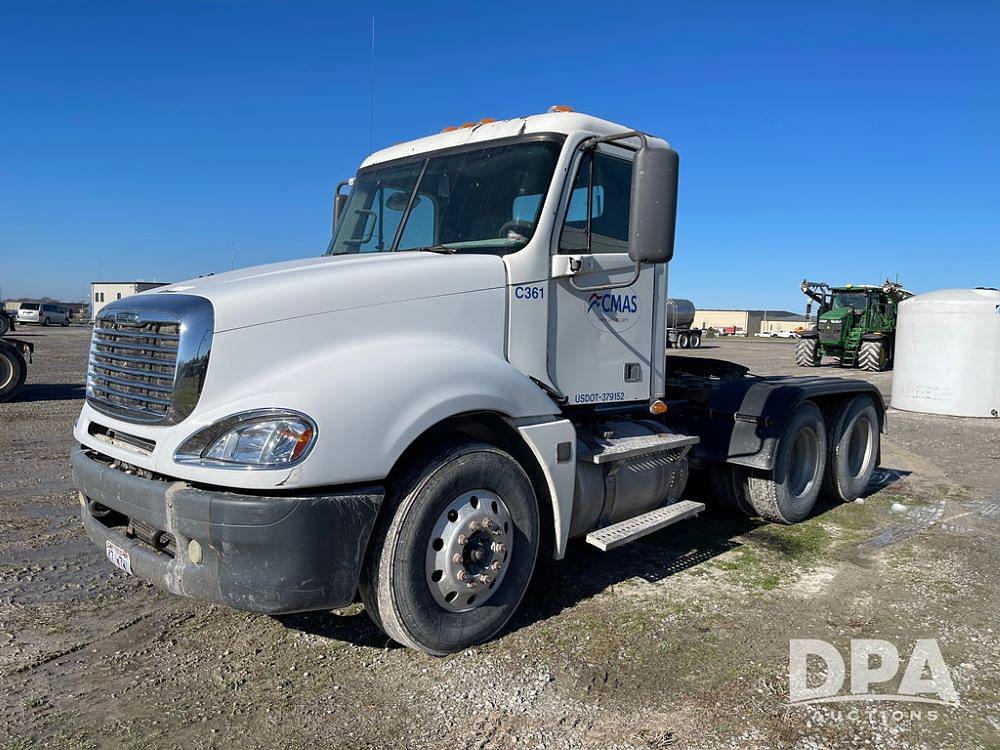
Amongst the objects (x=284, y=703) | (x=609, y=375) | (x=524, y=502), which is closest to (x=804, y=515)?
(x=609, y=375)

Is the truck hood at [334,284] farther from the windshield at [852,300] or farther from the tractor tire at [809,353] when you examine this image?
the windshield at [852,300]

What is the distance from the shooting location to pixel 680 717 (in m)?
3.16

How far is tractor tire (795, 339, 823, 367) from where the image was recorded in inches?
1045

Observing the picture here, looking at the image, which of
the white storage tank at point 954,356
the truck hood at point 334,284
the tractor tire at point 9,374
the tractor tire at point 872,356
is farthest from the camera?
the tractor tire at point 872,356

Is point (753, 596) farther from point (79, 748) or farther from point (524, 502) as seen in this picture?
point (79, 748)

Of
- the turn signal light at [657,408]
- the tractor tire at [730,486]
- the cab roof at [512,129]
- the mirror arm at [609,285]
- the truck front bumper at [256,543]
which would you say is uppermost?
the cab roof at [512,129]

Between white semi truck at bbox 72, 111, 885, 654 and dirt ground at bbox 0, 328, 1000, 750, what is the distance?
0.39 metres

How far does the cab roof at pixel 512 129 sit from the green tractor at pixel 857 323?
23.0 metres

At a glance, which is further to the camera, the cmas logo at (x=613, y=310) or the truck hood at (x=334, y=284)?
the cmas logo at (x=613, y=310)

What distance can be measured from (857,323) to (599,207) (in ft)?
79.0

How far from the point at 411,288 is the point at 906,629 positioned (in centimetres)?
326

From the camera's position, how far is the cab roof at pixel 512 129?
4426 mm

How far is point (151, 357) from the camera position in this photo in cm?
344

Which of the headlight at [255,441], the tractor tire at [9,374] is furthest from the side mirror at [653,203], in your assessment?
the tractor tire at [9,374]
